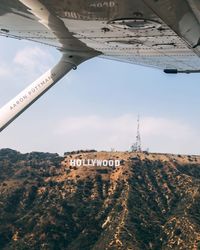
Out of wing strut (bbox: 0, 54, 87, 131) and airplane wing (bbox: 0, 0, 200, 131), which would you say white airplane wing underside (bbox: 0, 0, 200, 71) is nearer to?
airplane wing (bbox: 0, 0, 200, 131)

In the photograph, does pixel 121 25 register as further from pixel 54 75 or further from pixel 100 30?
pixel 54 75

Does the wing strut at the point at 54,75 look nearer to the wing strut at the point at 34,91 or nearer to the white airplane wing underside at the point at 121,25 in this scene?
the wing strut at the point at 34,91

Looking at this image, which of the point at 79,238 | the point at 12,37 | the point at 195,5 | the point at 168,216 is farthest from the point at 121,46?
the point at 168,216

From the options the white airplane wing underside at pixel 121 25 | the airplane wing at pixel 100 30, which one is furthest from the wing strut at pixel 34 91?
the white airplane wing underside at pixel 121 25

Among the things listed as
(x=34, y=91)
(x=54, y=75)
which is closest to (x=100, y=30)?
(x=34, y=91)

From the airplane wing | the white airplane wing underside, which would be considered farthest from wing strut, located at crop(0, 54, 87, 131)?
the white airplane wing underside

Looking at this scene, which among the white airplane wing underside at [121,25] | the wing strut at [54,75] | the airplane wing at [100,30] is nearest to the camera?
the white airplane wing underside at [121,25]

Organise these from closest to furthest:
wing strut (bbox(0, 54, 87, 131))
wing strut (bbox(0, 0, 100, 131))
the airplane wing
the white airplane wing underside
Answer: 1. the white airplane wing underside
2. the airplane wing
3. wing strut (bbox(0, 0, 100, 131))
4. wing strut (bbox(0, 54, 87, 131))

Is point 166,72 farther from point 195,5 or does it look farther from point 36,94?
point 195,5
